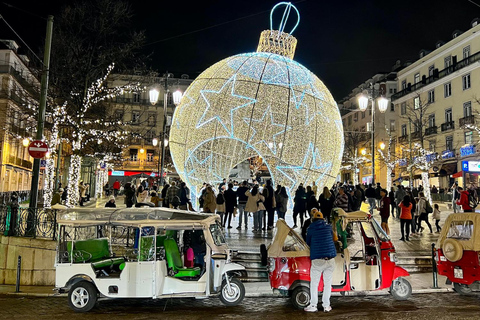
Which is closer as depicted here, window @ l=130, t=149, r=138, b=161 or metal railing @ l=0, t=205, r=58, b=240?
metal railing @ l=0, t=205, r=58, b=240

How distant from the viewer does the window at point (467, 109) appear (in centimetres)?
3691

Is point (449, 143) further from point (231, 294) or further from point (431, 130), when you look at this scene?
point (231, 294)

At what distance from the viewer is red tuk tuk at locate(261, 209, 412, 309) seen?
777 cm

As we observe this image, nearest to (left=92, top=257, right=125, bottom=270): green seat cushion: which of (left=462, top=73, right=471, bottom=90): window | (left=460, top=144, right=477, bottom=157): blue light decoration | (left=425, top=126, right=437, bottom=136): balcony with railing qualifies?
(left=460, top=144, right=477, bottom=157): blue light decoration

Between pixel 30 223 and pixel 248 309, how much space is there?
20.5 feet

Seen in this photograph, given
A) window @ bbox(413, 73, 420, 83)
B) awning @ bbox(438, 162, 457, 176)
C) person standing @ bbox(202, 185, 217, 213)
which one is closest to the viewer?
person standing @ bbox(202, 185, 217, 213)

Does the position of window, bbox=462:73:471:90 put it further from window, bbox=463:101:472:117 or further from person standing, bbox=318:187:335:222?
person standing, bbox=318:187:335:222

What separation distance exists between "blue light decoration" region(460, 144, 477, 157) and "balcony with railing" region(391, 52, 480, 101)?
743 cm

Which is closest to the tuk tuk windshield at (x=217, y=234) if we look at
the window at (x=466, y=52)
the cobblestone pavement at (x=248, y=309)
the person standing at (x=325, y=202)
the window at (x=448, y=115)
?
the cobblestone pavement at (x=248, y=309)

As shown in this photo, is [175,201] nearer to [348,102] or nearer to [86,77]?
[86,77]

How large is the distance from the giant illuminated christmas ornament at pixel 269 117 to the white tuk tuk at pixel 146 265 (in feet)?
32.5

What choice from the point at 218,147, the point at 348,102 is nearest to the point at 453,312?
the point at 218,147

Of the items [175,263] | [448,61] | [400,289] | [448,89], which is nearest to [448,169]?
[448,89]

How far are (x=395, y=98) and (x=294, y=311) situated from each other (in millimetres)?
46618
